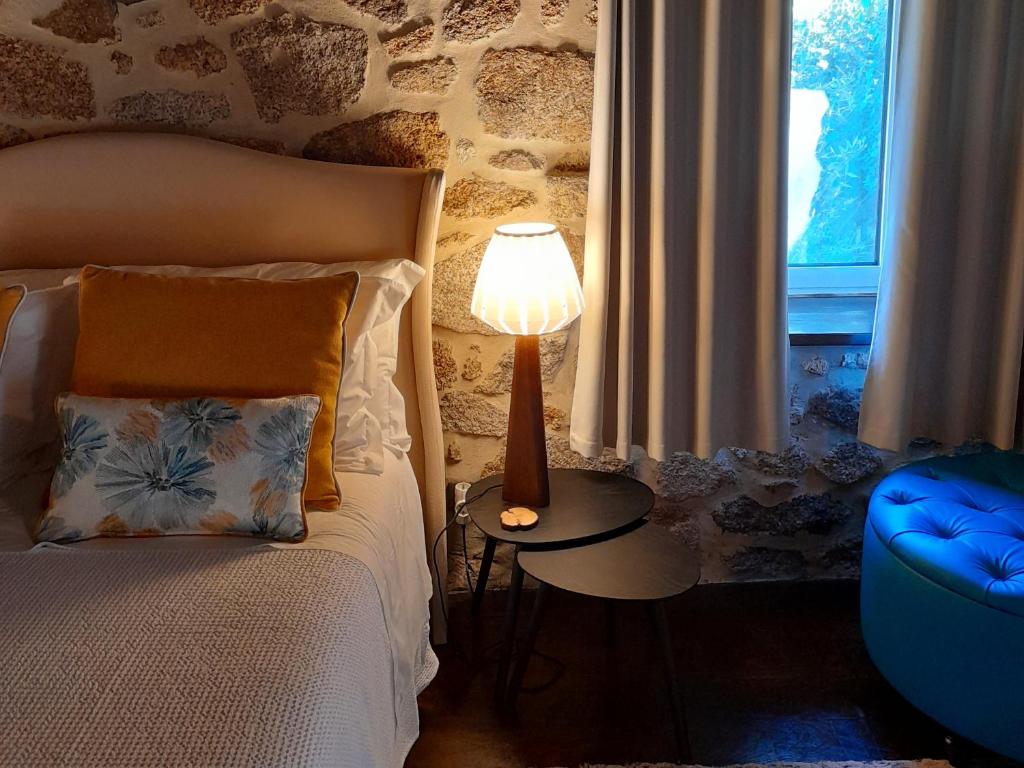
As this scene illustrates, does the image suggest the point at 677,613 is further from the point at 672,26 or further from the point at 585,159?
the point at 672,26

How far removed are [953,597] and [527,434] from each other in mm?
916

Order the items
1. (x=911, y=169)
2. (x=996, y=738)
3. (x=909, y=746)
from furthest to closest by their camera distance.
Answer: (x=911, y=169), (x=909, y=746), (x=996, y=738)

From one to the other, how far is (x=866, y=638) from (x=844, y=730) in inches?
8.4

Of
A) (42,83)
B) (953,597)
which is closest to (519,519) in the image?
(953,597)

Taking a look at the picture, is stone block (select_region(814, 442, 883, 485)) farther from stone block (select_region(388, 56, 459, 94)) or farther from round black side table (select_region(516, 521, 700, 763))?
stone block (select_region(388, 56, 459, 94))

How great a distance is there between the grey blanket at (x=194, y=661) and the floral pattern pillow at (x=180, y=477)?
0.20 feet

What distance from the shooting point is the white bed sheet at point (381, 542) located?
1727mm

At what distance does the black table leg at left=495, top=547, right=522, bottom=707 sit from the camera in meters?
2.10

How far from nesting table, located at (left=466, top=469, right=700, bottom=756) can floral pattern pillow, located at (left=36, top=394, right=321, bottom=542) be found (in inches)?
19.7

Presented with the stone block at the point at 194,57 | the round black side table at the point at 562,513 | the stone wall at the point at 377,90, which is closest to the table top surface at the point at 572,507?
the round black side table at the point at 562,513

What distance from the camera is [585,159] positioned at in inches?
89.4

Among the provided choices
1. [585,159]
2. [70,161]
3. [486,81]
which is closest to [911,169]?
[585,159]

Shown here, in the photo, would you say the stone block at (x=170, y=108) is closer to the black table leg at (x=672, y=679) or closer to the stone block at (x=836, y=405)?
the black table leg at (x=672, y=679)

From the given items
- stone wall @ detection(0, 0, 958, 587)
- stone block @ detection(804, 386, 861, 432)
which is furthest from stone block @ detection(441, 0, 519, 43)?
stone block @ detection(804, 386, 861, 432)
